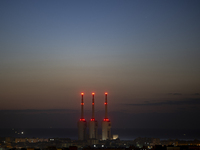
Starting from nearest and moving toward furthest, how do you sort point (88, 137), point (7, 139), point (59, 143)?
point (59, 143), point (88, 137), point (7, 139)

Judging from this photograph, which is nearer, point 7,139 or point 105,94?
point 105,94

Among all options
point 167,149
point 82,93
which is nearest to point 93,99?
point 82,93

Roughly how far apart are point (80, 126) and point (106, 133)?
6771 mm

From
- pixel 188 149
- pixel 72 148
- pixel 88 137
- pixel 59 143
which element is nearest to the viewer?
pixel 188 149

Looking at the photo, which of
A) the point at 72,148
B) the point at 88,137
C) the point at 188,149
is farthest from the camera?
the point at 88,137

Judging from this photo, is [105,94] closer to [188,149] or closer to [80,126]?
[80,126]

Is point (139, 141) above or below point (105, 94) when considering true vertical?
below

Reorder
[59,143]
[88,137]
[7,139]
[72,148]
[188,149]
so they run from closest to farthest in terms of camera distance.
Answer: [188,149] < [72,148] < [59,143] < [88,137] < [7,139]

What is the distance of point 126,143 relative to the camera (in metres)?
84.3

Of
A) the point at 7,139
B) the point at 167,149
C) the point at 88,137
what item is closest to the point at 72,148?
the point at 167,149

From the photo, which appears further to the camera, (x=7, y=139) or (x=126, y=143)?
(x=7, y=139)

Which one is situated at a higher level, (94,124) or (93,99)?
(93,99)

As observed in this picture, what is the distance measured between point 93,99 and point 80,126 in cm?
762

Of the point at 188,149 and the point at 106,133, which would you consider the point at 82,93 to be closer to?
the point at 106,133
